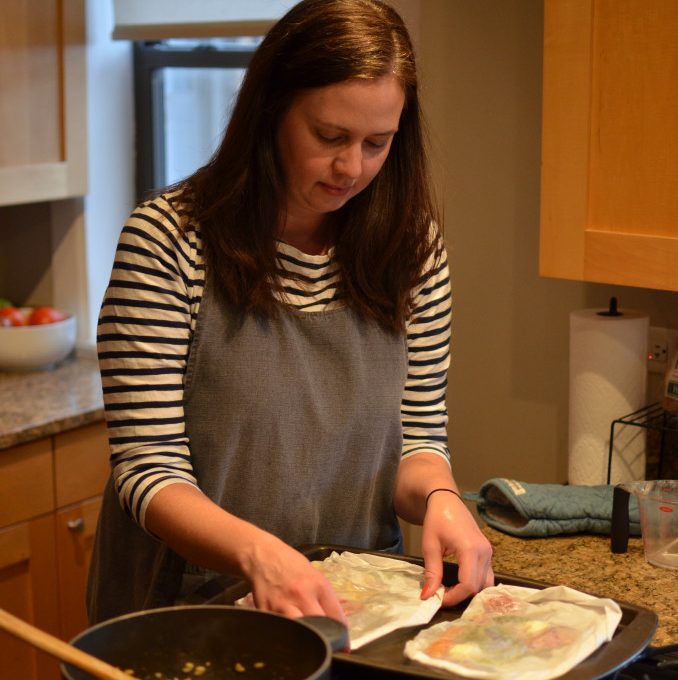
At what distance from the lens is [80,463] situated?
2.43m

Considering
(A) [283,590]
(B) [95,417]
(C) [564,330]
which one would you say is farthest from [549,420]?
(A) [283,590]

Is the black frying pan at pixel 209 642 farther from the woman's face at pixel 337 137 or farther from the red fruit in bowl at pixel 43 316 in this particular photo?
the red fruit in bowl at pixel 43 316

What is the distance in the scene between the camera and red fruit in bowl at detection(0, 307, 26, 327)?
2713 mm

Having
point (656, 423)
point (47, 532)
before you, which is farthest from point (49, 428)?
point (656, 423)

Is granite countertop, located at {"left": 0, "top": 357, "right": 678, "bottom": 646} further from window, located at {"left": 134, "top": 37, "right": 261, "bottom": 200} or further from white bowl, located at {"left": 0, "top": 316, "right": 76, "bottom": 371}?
window, located at {"left": 134, "top": 37, "right": 261, "bottom": 200}

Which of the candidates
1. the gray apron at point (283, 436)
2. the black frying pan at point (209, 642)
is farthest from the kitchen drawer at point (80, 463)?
the black frying pan at point (209, 642)

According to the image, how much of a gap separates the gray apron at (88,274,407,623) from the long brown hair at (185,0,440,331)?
0.05m

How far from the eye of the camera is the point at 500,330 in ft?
7.22

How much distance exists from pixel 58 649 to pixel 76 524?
1.75m

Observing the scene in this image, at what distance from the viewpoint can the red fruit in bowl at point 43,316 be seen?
274 cm

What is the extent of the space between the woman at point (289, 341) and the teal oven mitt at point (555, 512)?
210 millimetres

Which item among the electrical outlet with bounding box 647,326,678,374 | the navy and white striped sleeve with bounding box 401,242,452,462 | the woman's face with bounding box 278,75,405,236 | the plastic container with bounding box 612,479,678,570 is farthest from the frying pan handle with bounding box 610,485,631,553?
the woman's face with bounding box 278,75,405,236

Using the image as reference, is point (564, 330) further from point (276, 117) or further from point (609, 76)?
point (276, 117)

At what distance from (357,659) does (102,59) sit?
7.31ft
